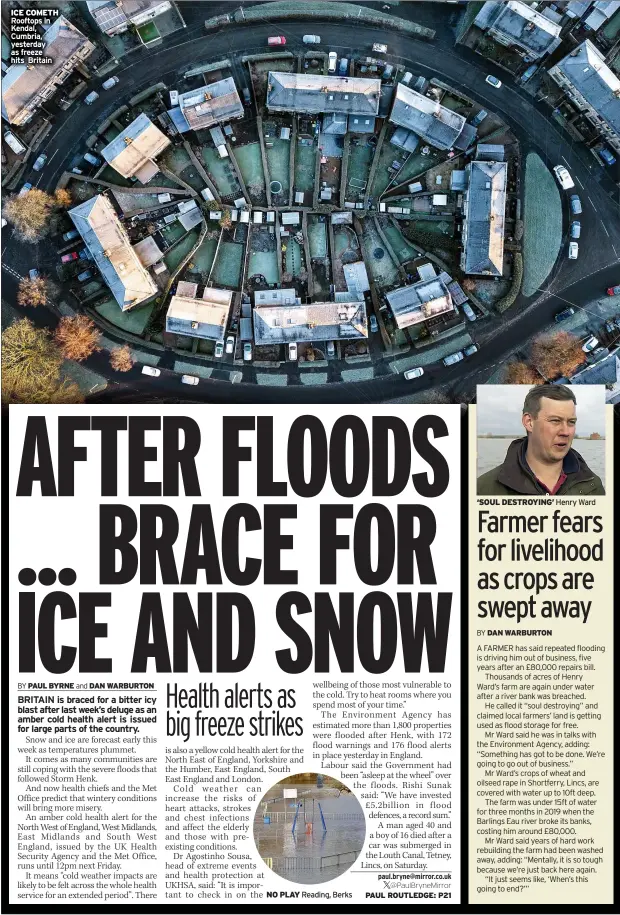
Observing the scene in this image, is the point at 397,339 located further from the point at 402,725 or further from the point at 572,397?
the point at 402,725

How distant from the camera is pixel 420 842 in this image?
613 inches

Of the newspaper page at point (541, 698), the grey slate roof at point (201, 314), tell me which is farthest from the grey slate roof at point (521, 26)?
the newspaper page at point (541, 698)

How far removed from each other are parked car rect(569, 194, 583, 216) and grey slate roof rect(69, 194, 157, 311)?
13.2 meters

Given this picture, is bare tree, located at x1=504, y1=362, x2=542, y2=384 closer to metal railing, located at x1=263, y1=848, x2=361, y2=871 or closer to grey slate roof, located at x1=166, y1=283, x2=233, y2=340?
grey slate roof, located at x1=166, y1=283, x2=233, y2=340

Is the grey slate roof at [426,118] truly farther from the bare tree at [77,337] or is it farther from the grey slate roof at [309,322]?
the bare tree at [77,337]

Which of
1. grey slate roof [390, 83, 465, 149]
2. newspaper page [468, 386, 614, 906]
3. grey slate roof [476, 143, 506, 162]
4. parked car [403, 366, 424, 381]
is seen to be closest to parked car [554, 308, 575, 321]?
parked car [403, 366, 424, 381]

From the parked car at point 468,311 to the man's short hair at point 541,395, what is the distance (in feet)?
10.8

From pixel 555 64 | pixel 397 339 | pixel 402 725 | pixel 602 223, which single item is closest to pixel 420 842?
pixel 402 725

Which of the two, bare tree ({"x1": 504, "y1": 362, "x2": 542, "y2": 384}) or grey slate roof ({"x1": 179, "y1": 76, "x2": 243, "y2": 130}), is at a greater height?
grey slate roof ({"x1": 179, "y1": 76, "x2": 243, "y2": 130})

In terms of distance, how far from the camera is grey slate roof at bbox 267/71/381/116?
669 inches

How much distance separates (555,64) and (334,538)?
616 inches

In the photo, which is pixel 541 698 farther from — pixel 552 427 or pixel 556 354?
pixel 556 354

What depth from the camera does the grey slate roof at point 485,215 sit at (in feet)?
56.5

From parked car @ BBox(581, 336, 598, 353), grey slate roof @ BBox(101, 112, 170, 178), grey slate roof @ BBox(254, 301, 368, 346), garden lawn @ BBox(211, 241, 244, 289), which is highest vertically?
grey slate roof @ BBox(101, 112, 170, 178)
